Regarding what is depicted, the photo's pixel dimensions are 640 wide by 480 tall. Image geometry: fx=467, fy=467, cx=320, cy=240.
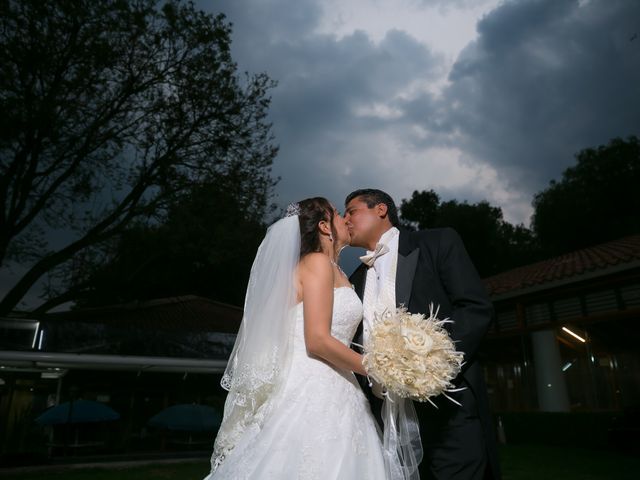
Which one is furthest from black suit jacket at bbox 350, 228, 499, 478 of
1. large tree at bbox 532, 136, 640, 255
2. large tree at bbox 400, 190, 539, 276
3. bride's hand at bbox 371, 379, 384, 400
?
large tree at bbox 400, 190, 539, 276

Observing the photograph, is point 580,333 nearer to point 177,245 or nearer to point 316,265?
point 177,245

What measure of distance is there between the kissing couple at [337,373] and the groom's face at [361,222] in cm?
12

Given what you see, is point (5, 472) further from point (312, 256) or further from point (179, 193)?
point (312, 256)

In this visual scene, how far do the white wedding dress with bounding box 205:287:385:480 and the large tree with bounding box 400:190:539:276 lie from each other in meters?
29.5

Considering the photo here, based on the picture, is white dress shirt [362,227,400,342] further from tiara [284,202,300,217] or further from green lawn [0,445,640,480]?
A: green lawn [0,445,640,480]

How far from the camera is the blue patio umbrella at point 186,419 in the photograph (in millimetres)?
15383

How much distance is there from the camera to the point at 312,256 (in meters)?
3.19

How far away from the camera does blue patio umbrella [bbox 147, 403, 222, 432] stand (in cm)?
1538

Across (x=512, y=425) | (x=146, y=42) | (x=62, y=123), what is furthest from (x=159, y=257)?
(x=512, y=425)

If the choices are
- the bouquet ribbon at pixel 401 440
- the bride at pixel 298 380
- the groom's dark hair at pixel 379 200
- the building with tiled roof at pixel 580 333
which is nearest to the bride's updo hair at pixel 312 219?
the bride at pixel 298 380

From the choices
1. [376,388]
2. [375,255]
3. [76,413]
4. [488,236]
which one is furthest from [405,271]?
[488,236]

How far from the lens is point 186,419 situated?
1550 centimetres

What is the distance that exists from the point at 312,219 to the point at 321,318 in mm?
956

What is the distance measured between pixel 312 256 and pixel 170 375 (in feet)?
56.9
